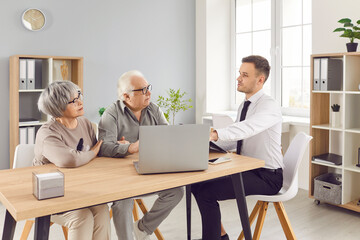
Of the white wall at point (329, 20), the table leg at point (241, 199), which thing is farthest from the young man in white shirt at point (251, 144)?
the white wall at point (329, 20)

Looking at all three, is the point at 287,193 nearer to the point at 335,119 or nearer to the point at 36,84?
the point at 335,119

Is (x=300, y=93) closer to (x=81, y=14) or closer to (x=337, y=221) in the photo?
(x=337, y=221)

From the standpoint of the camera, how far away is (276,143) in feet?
8.29

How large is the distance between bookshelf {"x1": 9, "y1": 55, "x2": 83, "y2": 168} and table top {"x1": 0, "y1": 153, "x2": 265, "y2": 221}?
1913mm

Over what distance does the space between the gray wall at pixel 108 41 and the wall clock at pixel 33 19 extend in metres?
0.05

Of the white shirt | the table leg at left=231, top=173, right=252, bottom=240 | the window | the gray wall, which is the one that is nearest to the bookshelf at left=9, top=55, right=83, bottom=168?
the gray wall

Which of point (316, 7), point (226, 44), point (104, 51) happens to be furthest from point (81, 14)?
point (316, 7)

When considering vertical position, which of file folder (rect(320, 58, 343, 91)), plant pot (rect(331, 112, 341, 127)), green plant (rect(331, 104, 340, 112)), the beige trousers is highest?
file folder (rect(320, 58, 343, 91))

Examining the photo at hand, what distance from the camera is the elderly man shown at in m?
2.13

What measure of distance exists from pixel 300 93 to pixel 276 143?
2.16 m

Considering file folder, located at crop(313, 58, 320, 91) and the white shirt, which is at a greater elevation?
file folder, located at crop(313, 58, 320, 91)

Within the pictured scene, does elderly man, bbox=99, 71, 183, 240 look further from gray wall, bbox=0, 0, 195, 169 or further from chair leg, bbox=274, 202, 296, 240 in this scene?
gray wall, bbox=0, 0, 195, 169

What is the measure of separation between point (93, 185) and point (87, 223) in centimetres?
32

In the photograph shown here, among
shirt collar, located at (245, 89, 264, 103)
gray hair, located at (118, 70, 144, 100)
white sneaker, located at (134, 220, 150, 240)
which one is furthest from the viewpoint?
shirt collar, located at (245, 89, 264, 103)
